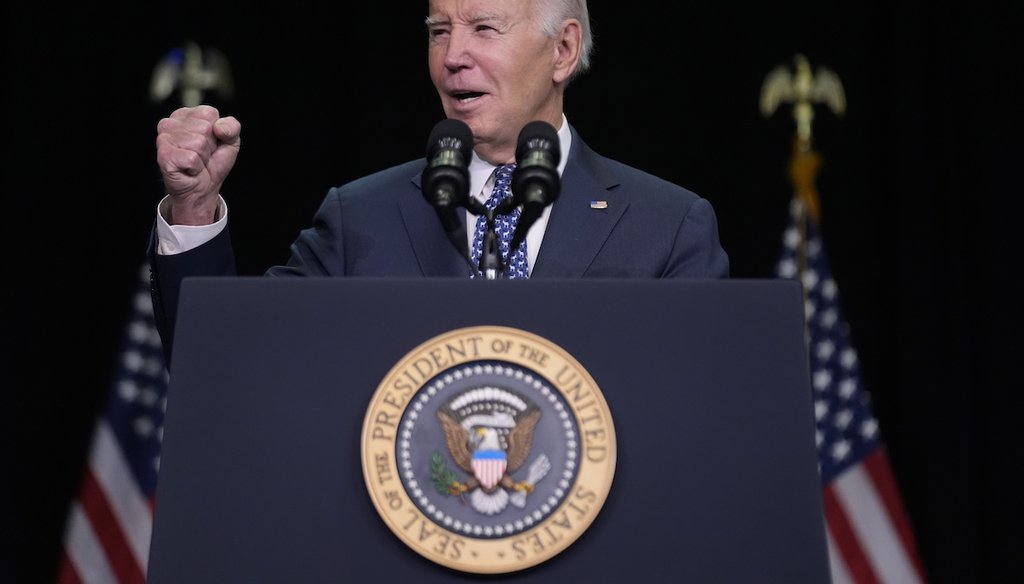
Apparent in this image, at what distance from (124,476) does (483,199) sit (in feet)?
6.81

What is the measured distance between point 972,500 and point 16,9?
10.9 feet

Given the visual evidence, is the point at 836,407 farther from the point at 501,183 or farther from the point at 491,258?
the point at 491,258

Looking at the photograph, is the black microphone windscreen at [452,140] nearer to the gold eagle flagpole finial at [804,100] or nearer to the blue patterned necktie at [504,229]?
the blue patterned necktie at [504,229]

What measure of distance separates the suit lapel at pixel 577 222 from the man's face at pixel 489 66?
0.13 m

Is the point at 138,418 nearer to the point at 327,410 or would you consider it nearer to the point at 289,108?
the point at 289,108

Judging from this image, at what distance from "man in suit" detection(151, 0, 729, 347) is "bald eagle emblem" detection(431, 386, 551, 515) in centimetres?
55

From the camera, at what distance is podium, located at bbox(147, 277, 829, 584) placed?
47.9 inches

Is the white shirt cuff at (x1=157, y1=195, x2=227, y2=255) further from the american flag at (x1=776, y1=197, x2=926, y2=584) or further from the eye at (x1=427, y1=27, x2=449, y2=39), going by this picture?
the american flag at (x1=776, y1=197, x2=926, y2=584)

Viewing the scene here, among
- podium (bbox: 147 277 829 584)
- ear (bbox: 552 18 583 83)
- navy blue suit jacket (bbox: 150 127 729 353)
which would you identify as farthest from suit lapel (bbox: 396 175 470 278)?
podium (bbox: 147 277 829 584)

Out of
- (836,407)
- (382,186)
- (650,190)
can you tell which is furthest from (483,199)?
(836,407)

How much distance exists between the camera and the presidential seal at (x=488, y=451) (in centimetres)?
120

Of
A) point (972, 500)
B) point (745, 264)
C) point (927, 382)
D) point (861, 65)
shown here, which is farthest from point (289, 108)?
point (972, 500)

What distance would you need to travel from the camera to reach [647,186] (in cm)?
208

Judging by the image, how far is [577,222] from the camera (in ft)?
6.38
